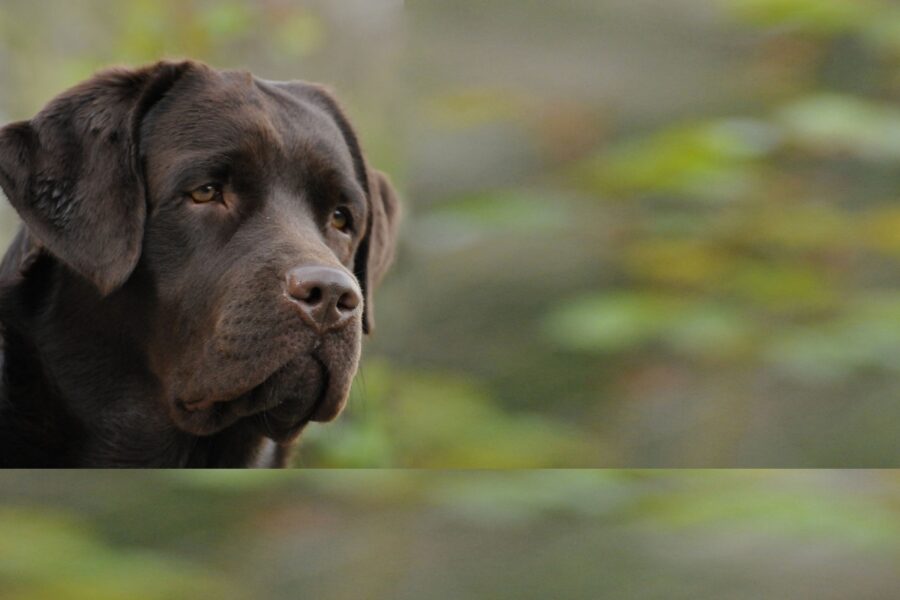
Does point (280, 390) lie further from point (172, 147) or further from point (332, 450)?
point (332, 450)

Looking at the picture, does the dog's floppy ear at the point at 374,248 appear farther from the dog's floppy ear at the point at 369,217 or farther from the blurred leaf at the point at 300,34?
the blurred leaf at the point at 300,34

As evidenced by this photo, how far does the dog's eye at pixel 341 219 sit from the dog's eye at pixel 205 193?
0.24 meters

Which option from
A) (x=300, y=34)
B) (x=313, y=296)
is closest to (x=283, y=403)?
(x=313, y=296)

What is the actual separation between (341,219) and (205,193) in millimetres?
297

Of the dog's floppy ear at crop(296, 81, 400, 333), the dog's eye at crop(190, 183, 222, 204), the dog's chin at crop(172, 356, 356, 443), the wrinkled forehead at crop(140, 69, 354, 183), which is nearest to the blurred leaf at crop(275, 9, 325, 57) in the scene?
the dog's floppy ear at crop(296, 81, 400, 333)

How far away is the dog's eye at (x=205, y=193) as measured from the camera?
191 cm

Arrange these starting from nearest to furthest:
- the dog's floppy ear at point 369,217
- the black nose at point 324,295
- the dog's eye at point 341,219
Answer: the black nose at point 324,295 < the dog's eye at point 341,219 < the dog's floppy ear at point 369,217

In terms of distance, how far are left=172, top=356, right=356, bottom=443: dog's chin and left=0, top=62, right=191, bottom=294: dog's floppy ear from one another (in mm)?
242

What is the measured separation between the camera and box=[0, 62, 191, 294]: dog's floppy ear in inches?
72.9

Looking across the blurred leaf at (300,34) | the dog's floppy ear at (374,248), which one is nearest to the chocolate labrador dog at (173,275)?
the dog's floppy ear at (374,248)

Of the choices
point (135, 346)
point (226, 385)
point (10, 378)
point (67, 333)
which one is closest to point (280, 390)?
point (226, 385)

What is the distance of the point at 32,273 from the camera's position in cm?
202

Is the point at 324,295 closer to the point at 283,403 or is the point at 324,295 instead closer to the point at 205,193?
the point at 283,403

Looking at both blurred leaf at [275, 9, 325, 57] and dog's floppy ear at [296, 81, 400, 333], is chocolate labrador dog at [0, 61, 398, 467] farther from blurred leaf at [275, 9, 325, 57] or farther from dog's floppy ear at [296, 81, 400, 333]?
blurred leaf at [275, 9, 325, 57]
